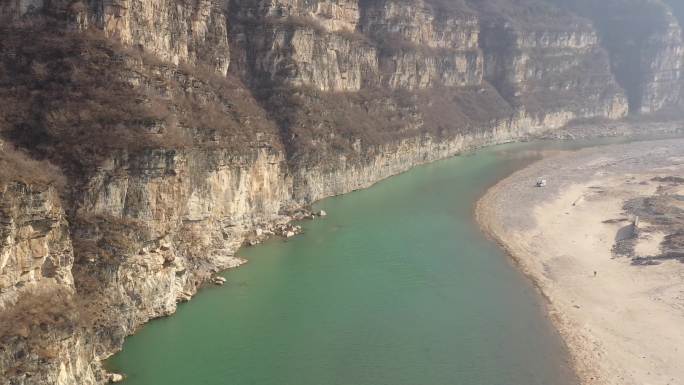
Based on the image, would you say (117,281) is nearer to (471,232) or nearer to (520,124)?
(471,232)

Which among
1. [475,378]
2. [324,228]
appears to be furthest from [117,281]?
[324,228]

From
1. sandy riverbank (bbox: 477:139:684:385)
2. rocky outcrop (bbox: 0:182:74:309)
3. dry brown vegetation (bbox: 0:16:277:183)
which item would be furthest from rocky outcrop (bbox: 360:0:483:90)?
rocky outcrop (bbox: 0:182:74:309)

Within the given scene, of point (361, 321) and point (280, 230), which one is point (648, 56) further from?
point (361, 321)

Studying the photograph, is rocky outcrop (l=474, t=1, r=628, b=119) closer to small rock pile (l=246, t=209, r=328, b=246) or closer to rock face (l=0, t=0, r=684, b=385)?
rock face (l=0, t=0, r=684, b=385)

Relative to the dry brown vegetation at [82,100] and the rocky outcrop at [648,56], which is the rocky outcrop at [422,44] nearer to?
the dry brown vegetation at [82,100]

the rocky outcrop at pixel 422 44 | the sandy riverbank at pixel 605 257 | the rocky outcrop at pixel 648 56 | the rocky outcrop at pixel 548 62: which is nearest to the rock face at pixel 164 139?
the rocky outcrop at pixel 422 44

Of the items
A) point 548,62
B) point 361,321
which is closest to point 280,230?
point 361,321
